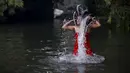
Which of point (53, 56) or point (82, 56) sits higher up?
point (82, 56)

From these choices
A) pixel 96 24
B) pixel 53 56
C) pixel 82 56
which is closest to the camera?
pixel 96 24

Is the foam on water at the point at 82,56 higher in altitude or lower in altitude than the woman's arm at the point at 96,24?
lower

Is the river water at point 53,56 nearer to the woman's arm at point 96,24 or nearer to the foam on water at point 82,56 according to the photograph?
the foam on water at point 82,56

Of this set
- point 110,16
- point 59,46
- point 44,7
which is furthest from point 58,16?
point 110,16

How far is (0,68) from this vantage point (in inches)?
517

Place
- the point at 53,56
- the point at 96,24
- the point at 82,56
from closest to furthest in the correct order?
the point at 96,24, the point at 82,56, the point at 53,56

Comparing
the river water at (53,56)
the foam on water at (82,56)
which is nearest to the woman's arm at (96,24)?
the foam on water at (82,56)

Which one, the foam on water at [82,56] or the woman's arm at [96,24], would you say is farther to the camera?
the foam on water at [82,56]

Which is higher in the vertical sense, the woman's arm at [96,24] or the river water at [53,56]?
the woman's arm at [96,24]

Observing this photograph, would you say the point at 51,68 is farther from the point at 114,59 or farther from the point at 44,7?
the point at 44,7

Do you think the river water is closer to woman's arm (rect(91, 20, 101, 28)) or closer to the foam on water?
the foam on water

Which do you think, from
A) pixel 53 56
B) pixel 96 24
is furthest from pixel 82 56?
pixel 53 56

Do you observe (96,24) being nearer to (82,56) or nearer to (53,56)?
(82,56)

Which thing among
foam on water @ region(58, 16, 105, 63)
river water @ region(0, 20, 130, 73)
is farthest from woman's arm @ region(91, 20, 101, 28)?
river water @ region(0, 20, 130, 73)
